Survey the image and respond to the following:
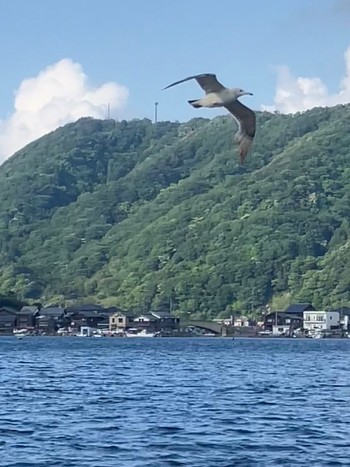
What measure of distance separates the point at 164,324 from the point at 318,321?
22.3 metres

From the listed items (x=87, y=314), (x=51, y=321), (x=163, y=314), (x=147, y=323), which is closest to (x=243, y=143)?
(x=147, y=323)

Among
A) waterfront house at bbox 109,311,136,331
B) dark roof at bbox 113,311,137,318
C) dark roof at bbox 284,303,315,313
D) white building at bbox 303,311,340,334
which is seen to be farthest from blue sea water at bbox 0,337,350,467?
dark roof at bbox 284,303,315,313

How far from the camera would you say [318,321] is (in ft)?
589

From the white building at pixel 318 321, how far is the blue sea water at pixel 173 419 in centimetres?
11440

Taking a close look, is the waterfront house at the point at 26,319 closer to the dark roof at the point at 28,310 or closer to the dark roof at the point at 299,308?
the dark roof at the point at 28,310

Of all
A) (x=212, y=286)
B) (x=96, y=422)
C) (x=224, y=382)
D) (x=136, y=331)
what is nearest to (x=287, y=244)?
(x=212, y=286)

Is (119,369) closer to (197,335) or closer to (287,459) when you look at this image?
(287,459)

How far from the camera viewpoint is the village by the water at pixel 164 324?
178750mm

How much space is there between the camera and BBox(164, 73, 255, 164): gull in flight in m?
14.1

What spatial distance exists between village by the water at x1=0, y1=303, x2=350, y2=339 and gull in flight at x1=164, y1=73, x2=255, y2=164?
162 meters

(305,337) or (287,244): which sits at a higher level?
(287,244)

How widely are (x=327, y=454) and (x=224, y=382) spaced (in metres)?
27.2

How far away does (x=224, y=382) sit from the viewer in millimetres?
57531

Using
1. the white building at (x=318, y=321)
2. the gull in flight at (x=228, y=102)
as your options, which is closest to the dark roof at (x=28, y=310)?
the white building at (x=318, y=321)
